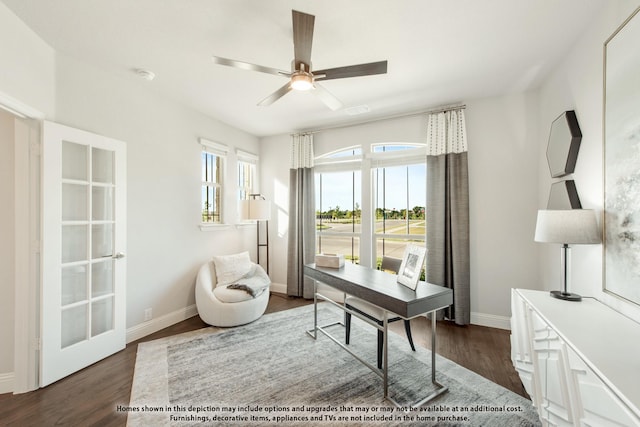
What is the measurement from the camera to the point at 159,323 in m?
3.19

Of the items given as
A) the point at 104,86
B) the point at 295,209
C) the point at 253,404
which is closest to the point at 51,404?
the point at 253,404

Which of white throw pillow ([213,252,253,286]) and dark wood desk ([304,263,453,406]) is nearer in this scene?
dark wood desk ([304,263,453,406])

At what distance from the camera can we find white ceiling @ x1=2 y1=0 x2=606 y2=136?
1837mm

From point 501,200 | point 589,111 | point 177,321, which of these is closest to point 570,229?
point 589,111

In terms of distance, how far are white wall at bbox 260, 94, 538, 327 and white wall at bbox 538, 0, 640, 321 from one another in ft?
1.77

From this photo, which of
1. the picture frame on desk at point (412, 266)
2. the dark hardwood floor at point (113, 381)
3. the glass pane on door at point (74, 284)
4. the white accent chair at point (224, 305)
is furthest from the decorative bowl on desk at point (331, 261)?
the glass pane on door at point (74, 284)

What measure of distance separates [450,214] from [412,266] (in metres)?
1.58

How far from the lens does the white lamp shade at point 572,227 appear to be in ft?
5.89

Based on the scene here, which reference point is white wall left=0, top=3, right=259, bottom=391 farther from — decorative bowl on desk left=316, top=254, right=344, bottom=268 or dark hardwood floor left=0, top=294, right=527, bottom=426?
decorative bowl on desk left=316, top=254, right=344, bottom=268

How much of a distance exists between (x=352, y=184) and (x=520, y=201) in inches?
86.3

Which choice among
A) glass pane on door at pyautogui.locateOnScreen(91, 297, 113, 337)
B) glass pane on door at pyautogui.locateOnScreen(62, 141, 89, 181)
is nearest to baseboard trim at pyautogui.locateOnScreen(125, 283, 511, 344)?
glass pane on door at pyautogui.locateOnScreen(91, 297, 113, 337)

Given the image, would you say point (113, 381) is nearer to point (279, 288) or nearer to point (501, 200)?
point (279, 288)

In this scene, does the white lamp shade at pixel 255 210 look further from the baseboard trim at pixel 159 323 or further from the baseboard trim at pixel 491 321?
the baseboard trim at pixel 491 321

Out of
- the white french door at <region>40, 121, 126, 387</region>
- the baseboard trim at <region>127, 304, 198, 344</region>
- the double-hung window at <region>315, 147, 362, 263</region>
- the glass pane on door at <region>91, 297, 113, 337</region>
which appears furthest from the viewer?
the double-hung window at <region>315, 147, 362, 263</region>
